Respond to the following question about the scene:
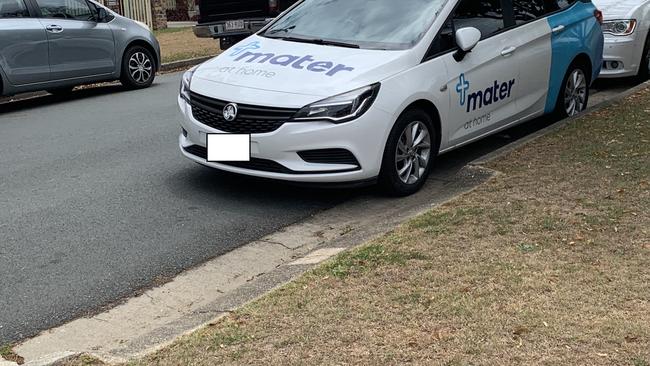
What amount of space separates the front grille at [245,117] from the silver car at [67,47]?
17.9 ft

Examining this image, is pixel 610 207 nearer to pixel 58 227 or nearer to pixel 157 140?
pixel 58 227

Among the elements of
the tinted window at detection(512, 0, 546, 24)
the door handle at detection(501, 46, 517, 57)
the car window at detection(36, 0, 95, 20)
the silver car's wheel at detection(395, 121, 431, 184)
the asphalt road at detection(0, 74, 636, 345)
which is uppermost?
the tinted window at detection(512, 0, 546, 24)

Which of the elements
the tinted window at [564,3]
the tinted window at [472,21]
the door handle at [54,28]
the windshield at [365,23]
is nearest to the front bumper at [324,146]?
the windshield at [365,23]

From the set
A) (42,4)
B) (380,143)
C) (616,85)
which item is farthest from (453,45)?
(42,4)

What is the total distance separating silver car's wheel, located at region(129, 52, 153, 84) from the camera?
1238 cm

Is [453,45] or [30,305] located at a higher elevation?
[453,45]

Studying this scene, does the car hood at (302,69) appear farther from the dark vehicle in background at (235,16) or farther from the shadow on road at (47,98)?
the dark vehicle in background at (235,16)

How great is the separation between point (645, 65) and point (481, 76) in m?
5.30

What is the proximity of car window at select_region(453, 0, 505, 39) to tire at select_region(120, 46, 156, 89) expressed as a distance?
6.74m

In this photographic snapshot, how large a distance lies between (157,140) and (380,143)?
328 centimetres

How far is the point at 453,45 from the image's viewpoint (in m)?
6.73

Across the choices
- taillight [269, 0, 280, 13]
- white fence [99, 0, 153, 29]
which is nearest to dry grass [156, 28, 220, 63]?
white fence [99, 0, 153, 29]

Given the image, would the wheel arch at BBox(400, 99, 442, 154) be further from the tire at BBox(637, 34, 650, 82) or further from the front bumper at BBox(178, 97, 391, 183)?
the tire at BBox(637, 34, 650, 82)

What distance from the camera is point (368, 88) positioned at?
5934mm
